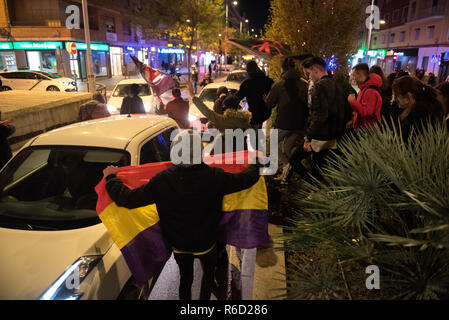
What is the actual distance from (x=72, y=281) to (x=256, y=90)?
4.43 m

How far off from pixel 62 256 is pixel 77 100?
40.2ft

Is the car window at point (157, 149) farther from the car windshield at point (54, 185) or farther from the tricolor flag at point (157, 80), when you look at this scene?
the tricolor flag at point (157, 80)

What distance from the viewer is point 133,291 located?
2902 mm

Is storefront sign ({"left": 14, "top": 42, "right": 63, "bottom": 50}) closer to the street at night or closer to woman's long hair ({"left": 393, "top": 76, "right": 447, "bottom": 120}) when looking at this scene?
the street at night

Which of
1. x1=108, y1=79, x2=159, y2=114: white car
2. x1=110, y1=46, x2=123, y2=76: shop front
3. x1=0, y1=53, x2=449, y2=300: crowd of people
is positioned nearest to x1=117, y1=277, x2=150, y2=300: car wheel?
x1=0, y1=53, x2=449, y2=300: crowd of people

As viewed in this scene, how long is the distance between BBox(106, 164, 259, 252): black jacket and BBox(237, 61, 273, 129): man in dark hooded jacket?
337 centimetres

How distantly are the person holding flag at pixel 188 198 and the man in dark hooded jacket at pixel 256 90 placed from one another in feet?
10.7

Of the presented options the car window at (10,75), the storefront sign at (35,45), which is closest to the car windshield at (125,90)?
the car window at (10,75)

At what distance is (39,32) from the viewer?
106 ft

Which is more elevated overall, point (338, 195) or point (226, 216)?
point (338, 195)

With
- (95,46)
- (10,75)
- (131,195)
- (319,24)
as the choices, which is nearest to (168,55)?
(95,46)

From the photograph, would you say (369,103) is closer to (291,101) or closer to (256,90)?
(291,101)
